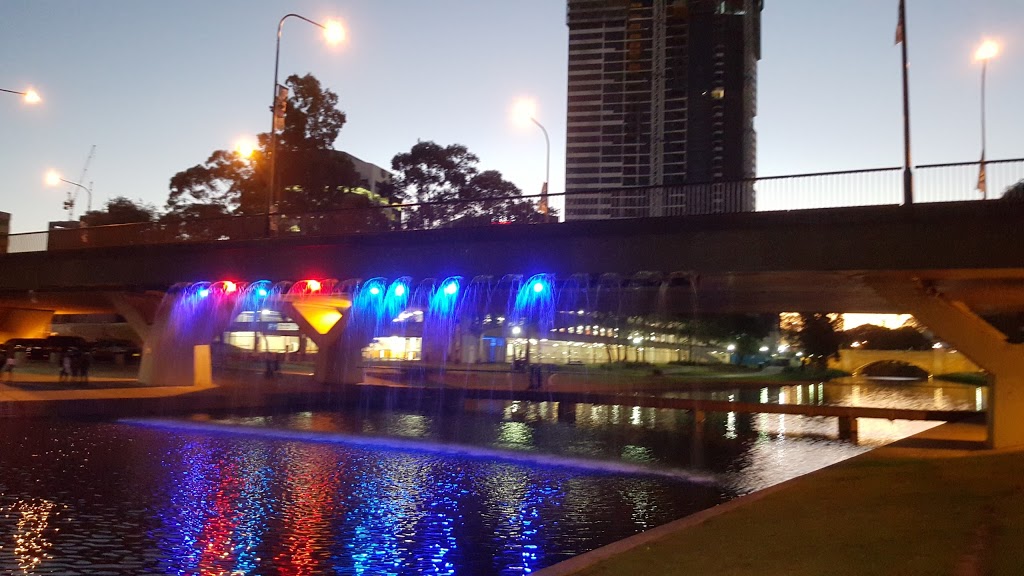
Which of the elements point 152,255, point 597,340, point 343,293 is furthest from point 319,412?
point 597,340

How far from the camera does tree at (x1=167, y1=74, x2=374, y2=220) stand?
2509 inches

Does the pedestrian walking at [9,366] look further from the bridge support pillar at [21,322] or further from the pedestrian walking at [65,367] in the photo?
the bridge support pillar at [21,322]

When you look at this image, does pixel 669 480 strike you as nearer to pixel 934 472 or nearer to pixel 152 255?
pixel 934 472

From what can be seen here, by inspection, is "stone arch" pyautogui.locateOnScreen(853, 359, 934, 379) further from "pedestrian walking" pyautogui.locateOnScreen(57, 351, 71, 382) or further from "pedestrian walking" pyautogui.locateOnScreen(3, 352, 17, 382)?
"pedestrian walking" pyautogui.locateOnScreen(3, 352, 17, 382)

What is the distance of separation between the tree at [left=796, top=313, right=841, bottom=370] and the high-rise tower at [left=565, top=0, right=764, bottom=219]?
36.8 metres

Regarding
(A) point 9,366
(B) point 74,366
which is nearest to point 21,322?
(A) point 9,366

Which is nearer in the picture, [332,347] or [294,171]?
[332,347]

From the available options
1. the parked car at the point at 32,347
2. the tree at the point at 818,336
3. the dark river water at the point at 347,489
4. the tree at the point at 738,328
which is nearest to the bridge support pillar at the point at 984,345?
the dark river water at the point at 347,489

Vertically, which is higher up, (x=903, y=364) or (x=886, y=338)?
(x=886, y=338)

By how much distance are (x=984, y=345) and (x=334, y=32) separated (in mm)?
23422

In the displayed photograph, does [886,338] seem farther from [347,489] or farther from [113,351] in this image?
[347,489]

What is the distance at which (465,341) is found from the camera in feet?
297

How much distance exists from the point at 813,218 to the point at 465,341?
228 feet

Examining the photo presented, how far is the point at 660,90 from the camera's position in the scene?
134875 millimetres
